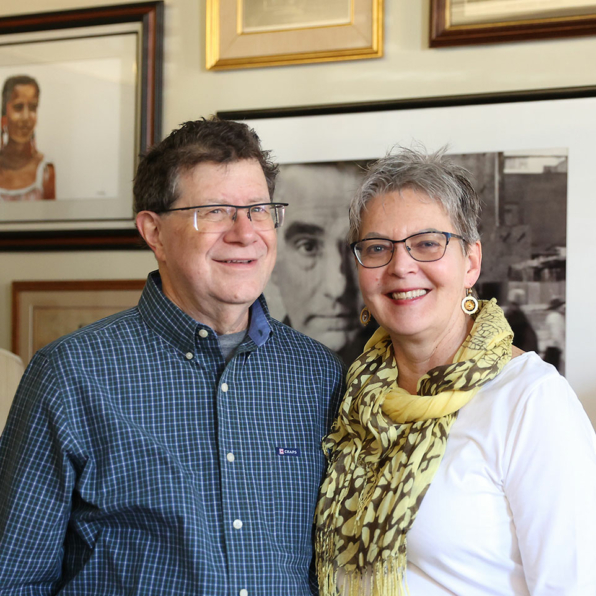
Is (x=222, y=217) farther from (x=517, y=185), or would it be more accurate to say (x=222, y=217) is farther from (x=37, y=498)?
(x=517, y=185)

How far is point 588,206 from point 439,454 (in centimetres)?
80

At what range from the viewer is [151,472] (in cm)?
132

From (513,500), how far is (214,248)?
A: 0.74 meters

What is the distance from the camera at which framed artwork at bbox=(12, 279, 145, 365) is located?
2.11 meters

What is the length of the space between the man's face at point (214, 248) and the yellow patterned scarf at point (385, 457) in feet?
1.14

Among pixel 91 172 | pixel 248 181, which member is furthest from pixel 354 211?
pixel 91 172

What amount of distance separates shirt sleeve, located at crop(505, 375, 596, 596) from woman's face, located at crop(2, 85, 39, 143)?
5.53ft

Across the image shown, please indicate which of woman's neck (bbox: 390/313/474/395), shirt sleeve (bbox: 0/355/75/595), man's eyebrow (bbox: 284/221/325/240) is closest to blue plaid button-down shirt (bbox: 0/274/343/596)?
shirt sleeve (bbox: 0/355/75/595)

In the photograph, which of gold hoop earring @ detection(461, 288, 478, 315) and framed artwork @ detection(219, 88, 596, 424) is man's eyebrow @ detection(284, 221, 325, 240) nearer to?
framed artwork @ detection(219, 88, 596, 424)

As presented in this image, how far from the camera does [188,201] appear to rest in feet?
4.74

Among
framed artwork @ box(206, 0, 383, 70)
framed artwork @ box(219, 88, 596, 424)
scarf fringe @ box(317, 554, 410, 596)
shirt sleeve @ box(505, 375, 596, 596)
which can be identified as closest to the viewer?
shirt sleeve @ box(505, 375, 596, 596)

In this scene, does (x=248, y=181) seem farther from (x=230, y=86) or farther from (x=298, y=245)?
(x=230, y=86)

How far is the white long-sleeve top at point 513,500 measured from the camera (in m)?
1.22

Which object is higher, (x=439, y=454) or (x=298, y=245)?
(x=298, y=245)
